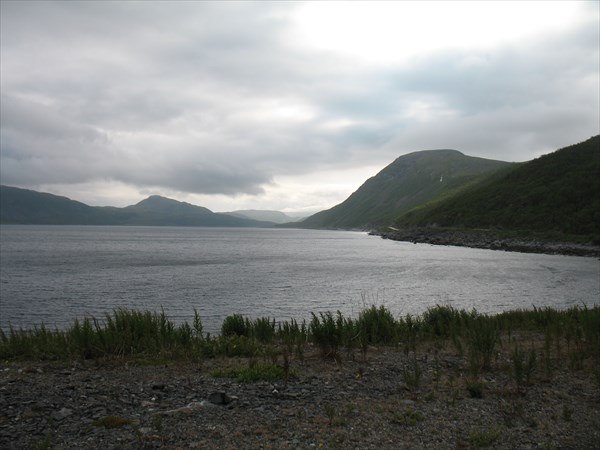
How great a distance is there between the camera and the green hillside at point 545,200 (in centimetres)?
9381

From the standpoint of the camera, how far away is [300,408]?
8.52 metres

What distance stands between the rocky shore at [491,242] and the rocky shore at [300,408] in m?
76.8

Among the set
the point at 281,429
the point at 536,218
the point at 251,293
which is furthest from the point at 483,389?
the point at 536,218

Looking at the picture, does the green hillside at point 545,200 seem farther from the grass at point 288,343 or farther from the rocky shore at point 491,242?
the grass at point 288,343

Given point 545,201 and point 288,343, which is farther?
point 545,201

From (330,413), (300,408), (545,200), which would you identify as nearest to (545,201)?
(545,200)

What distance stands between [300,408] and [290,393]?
0.87 meters

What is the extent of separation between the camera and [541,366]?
1138 cm

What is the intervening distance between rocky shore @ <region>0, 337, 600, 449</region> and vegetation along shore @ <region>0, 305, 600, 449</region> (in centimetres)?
4

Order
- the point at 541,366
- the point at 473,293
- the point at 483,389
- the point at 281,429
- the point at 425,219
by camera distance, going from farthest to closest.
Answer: the point at 425,219 → the point at 473,293 → the point at 541,366 → the point at 483,389 → the point at 281,429

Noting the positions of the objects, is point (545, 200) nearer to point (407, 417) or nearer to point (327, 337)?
point (327, 337)

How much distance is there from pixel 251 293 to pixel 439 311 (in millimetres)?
21825

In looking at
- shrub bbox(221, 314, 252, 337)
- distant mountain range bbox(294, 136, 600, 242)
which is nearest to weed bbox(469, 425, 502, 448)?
shrub bbox(221, 314, 252, 337)

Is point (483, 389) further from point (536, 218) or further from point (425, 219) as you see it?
point (425, 219)
